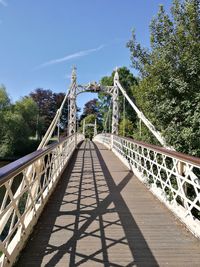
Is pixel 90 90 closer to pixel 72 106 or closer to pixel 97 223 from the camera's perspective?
pixel 72 106

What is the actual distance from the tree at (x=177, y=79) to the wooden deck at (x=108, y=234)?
74.2 inches

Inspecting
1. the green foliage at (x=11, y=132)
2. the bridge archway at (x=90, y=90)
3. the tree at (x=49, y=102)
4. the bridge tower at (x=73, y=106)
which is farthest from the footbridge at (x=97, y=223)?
the tree at (x=49, y=102)

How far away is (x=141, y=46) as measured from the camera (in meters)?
8.32

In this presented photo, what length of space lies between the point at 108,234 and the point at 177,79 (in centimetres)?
440

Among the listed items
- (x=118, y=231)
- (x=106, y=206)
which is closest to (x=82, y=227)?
(x=118, y=231)

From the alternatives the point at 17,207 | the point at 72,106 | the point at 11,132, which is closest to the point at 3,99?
the point at 11,132

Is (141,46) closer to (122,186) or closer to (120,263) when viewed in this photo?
(122,186)

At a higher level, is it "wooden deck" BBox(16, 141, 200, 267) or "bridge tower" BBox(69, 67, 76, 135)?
"bridge tower" BBox(69, 67, 76, 135)

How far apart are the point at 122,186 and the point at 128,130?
18.1 meters

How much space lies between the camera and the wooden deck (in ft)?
8.71

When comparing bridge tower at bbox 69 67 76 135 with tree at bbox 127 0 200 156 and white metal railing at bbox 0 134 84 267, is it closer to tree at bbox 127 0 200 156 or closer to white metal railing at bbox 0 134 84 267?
tree at bbox 127 0 200 156

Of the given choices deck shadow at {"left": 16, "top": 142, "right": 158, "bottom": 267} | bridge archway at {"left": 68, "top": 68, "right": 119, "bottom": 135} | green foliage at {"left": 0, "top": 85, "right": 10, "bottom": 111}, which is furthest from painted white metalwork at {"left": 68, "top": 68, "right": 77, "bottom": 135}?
green foliage at {"left": 0, "top": 85, "right": 10, "bottom": 111}

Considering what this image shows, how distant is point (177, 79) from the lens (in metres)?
6.45

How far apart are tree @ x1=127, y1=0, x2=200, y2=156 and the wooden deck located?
6.19 feet
